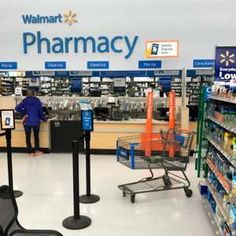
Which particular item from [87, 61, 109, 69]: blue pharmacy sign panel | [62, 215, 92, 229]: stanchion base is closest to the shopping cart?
[62, 215, 92, 229]: stanchion base

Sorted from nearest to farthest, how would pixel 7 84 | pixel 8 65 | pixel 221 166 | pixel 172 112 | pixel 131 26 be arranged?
pixel 221 166 → pixel 172 112 → pixel 131 26 → pixel 8 65 → pixel 7 84

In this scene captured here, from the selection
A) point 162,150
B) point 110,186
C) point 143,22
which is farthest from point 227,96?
point 143,22

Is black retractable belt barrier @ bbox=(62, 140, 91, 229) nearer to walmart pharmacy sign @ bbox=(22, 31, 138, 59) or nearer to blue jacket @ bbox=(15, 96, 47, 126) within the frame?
blue jacket @ bbox=(15, 96, 47, 126)

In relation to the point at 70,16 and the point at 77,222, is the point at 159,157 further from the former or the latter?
the point at 70,16

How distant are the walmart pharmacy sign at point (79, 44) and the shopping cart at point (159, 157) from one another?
3362 millimetres

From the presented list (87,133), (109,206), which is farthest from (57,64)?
Result: (109,206)

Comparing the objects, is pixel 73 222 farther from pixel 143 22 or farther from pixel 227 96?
pixel 143 22

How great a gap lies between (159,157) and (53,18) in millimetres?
4849

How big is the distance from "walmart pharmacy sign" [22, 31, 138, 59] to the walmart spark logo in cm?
7

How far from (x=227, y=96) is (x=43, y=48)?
6048 millimetres

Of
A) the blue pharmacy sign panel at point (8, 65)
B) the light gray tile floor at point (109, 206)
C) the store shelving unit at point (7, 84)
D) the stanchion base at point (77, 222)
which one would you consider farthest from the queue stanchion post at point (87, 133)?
the store shelving unit at point (7, 84)

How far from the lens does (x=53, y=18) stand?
26.8ft

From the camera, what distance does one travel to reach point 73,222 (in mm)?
4082

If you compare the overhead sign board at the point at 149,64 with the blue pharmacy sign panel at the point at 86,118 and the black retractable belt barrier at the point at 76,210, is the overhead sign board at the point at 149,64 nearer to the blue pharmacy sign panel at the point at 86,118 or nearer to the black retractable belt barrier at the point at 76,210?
the blue pharmacy sign panel at the point at 86,118
